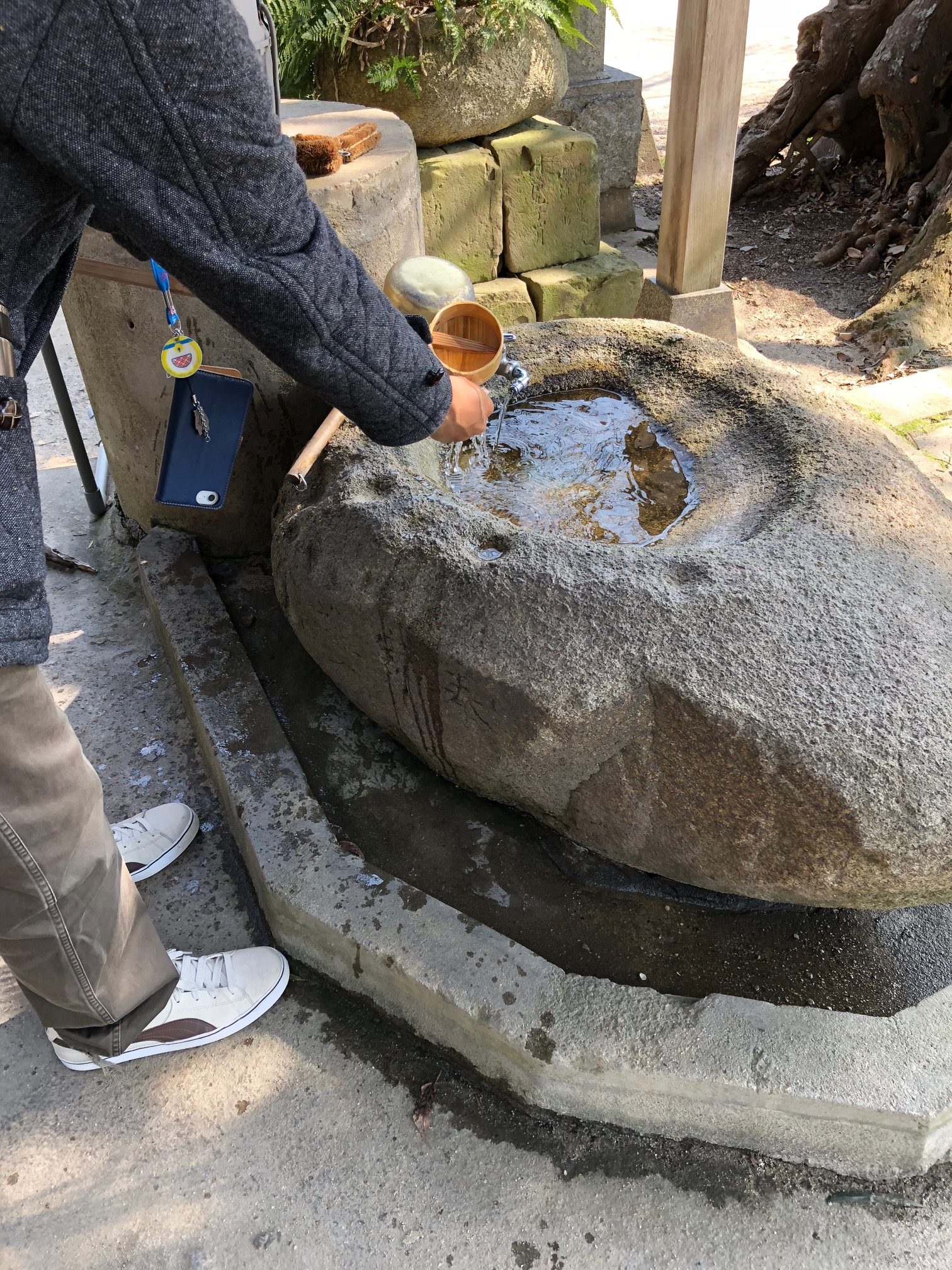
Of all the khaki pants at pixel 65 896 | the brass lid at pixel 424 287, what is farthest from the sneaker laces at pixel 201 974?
the brass lid at pixel 424 287

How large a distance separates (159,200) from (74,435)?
2353 millimetres

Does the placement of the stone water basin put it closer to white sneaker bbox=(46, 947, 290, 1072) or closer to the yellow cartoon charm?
the yellow cartoon charm

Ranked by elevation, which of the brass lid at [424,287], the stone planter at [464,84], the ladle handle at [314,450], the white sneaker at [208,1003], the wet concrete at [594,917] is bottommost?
the white sneaker at [208,1003]

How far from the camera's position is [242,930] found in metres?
1.92

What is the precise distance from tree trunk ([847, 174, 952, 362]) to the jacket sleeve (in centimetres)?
377

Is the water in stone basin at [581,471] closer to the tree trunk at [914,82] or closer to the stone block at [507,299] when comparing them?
the stone block at [507,299]

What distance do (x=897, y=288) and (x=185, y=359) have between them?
13.0ft

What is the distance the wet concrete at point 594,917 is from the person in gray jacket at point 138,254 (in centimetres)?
55

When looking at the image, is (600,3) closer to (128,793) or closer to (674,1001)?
(128,793)

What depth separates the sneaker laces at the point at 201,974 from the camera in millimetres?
1716

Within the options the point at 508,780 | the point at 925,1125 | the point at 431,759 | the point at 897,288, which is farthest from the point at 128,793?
the point at 897,288

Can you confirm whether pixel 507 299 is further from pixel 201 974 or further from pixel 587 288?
pixel 201 974

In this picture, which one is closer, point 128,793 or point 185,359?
point 185,359

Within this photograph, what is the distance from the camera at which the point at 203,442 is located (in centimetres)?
170
